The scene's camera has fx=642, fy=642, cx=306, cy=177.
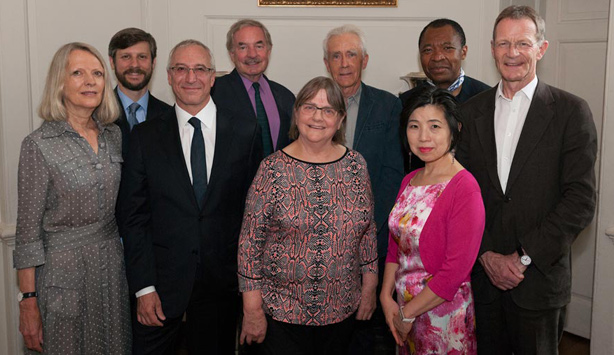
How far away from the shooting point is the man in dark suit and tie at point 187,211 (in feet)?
8.58

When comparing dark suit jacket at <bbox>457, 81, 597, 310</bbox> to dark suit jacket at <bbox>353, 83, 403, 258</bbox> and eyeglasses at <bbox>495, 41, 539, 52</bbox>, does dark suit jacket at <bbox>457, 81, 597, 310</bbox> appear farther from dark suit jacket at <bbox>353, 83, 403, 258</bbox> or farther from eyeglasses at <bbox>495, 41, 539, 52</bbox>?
dark suit jacket at <bbox>353, 83, 403, 258</bbox>

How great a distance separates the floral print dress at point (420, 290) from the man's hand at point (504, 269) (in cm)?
21

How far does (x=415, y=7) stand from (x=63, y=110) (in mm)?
2982

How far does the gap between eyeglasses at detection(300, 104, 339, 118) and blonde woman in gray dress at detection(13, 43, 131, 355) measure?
812 mm

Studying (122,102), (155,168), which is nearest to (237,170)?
(155,168)

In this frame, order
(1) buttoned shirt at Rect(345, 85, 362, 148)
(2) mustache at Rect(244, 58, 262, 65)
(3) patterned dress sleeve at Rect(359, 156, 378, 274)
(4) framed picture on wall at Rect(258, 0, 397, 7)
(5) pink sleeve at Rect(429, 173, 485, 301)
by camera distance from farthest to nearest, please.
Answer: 1. (4) framed picture on wall at Rect(258, 0, 397, 7)
2. (2) mustache at Rect(244, 58, 262, 65)
3. (1) buttoned shirt at Rect(345, 85, 362, 148)
4. (3) patterned dress sleeve at Rect(359, 156, 378, 274)
5. (5) pink sleeve at Rect(429, 173, 485, 301)

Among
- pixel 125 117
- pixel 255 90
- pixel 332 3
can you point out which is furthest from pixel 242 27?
pixel 332 3

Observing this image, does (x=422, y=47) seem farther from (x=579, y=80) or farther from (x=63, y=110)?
(x=63, y=110)

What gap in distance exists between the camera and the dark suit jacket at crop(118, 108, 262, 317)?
2.61 metres

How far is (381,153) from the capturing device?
306 centimetres

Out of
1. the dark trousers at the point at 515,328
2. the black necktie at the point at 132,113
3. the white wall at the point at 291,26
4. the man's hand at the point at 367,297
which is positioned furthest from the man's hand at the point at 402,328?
the white wall at the point at 291,26

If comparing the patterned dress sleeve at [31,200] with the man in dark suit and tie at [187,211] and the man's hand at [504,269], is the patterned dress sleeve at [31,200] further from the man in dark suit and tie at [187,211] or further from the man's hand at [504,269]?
the man's hand at [504,269]

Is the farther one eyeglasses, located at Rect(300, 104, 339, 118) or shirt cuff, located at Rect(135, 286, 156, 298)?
shirt cuff, located at Rect(135, 286, 156, 298)

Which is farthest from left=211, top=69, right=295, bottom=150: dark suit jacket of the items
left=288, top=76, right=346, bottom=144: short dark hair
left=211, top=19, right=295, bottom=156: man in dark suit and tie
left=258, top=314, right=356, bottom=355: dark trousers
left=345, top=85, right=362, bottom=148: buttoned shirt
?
left=258, top=314, right=356, bottom=355: dark trousers
